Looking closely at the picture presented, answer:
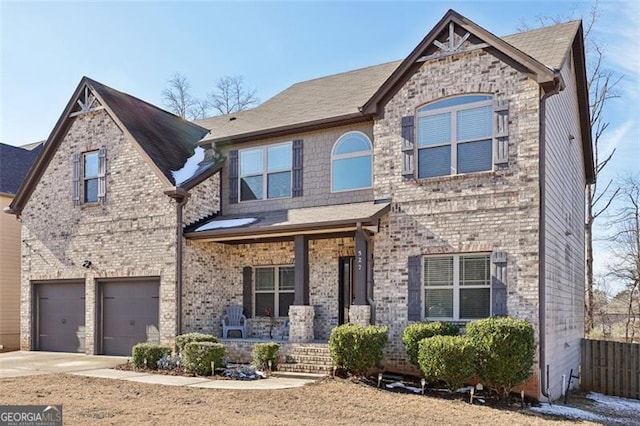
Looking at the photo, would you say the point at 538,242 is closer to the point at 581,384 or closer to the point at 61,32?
the point at 581,384

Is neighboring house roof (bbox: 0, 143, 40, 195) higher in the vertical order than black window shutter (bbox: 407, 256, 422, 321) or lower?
higher

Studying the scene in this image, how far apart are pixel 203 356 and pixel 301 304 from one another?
2.48 metres

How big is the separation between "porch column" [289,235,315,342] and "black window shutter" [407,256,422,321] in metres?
2.38

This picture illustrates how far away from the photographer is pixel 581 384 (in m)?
14.9

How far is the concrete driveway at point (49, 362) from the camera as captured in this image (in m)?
12.7

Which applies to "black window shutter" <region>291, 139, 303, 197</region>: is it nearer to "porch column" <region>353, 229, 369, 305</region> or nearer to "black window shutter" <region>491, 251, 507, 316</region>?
"porch column" <region>353, 229, 369, 305</region>

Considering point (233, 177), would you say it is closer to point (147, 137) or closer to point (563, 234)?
point (147, 137)

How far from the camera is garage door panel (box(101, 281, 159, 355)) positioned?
15.0 m

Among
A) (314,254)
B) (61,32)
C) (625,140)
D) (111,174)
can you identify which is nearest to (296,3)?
(61,32)

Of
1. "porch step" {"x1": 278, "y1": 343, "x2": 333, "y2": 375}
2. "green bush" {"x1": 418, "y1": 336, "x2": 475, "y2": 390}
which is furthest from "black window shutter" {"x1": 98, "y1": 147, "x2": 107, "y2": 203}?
"green bush" {"x1": 418, "y1": 336, "x2": 475, "y2": 390}

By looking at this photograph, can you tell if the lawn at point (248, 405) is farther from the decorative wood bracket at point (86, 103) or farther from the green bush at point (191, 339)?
the decorative wood bracket at point (86, 103)

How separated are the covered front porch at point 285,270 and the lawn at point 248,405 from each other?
2525 millimetres

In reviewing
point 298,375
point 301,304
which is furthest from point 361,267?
point 298,375

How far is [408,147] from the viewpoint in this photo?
12547 mm
